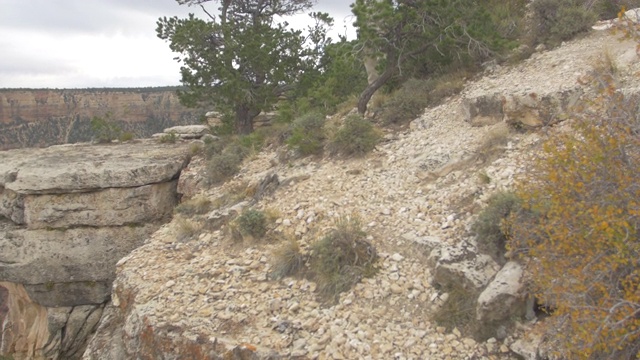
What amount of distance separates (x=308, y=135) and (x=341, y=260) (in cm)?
419

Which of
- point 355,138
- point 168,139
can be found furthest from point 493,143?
point 168,139

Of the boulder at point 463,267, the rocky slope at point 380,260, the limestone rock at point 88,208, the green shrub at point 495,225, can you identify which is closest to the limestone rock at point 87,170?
the limestone rock at point 88,208

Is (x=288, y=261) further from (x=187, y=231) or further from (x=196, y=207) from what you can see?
(x=196, y=207)

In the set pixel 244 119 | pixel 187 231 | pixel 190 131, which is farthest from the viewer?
pixel 190 131

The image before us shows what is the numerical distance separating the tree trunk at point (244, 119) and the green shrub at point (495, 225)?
Result: 30.3 ft

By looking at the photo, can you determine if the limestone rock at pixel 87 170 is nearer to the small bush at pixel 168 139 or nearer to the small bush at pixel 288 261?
the small bush at pixel 168 139

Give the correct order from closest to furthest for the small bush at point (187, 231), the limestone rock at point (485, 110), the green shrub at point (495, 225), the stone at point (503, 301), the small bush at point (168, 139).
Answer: the stone at point (503, 301) < the green shrub at point (495, 225) < the limestone rock at point (485, 110) < the small bush at point (187, 231) < the small bush at point (168, 139)

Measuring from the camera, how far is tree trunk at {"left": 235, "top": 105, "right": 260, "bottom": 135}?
526 inches

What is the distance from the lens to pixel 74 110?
4753 centimetres

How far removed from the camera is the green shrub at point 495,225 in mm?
Result: 5066

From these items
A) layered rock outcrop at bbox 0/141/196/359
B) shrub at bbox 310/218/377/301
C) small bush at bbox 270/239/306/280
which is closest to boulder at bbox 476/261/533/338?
shrub at bbox 310/218/377/301

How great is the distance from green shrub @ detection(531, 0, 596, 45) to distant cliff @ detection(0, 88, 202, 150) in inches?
1417

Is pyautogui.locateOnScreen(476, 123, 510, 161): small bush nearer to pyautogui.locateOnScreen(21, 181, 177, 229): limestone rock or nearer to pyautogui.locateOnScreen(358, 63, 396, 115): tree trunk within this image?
pyautogui.locateOnScreen(358, 63, 396, 115): tree trunk

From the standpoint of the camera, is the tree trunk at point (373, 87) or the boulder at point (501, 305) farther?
the tree trunk at point (373, 87)
